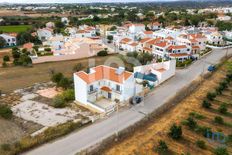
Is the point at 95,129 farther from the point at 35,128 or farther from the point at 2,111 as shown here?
the point at 2,111

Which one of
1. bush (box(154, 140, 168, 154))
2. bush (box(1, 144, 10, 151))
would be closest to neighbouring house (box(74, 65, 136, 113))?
bush (box(154, 140, 168, 154))

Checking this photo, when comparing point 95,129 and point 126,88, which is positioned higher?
point 126,88

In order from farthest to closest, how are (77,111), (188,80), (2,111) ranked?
1. (188,80)
2. (77,111)
3. (2,111)

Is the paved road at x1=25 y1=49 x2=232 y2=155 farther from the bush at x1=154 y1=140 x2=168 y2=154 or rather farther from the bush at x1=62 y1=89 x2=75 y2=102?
the bush at x1=62 y1=89 x2=75 y2=102

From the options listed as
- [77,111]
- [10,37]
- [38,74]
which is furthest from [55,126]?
[10,37]

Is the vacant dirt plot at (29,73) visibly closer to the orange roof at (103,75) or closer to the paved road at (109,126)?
the orange roof at (103,75)

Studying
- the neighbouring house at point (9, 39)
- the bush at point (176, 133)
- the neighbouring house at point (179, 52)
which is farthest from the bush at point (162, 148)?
the neighbouring house at point (9, 39)
